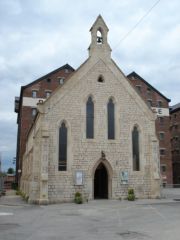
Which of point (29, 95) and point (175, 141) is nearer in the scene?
point (29, 95)

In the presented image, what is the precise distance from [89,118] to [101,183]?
20.1 ft

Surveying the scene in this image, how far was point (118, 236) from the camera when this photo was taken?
10.2m

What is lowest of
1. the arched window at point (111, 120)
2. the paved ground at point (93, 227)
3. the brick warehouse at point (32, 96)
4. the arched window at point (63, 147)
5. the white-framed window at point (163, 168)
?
the paved ground at point (93, 227)

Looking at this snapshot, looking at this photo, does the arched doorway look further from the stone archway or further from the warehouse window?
the warehouse window

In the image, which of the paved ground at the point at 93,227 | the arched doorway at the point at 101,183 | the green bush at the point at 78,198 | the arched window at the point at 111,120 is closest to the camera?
the paved ground at the point at 93,227

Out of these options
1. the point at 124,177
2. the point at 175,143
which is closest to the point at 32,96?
the point at 124,177

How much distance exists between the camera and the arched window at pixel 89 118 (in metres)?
24.4

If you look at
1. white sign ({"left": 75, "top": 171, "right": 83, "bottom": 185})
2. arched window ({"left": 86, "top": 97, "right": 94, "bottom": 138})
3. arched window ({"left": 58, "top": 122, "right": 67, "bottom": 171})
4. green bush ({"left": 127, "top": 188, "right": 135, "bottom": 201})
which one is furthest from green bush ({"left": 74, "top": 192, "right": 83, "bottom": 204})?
arched window ({"left": 86, "top": 97, "right": 94, "bottom": 138})

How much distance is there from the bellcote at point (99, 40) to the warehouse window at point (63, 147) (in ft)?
24.8

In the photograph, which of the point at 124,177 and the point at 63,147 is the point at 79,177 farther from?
the point at 124,177

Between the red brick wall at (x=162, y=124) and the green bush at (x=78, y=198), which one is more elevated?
the red brick wall at (x=162, y=124)

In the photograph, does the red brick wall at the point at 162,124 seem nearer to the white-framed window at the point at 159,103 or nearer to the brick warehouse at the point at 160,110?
the brick warehouse at the point at 160,110

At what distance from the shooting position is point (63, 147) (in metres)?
23.4

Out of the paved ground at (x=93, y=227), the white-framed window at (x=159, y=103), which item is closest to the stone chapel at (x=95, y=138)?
the paved ground at (x=93, y=227)
